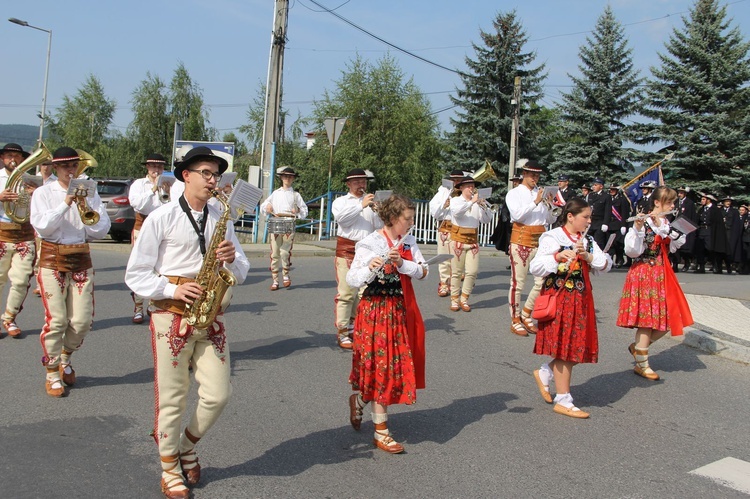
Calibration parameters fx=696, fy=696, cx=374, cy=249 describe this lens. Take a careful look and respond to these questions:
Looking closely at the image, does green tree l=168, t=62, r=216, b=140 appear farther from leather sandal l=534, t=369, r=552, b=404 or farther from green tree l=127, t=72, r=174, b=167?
leather sandal l=534, t=369, r=552, b=404

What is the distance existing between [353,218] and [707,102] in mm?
24056

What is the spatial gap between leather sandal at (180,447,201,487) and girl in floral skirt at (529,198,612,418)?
311 cm

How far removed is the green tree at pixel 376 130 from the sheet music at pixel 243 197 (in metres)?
24.7

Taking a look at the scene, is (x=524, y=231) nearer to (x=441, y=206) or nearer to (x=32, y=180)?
(x=441, y=206)

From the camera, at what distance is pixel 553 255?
19.7 ft

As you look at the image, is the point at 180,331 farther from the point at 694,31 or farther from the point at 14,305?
the point at 694,31

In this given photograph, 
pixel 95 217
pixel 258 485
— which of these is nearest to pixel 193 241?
pixel 258 485

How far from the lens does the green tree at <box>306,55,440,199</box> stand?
29797 millimetres

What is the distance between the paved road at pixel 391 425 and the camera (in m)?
4.38

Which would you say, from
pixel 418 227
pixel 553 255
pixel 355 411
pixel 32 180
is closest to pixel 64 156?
pixel 32 180

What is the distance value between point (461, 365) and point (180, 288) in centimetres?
416

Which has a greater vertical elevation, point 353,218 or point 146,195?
point 146,195

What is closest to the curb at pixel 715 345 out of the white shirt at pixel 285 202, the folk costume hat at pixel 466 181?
the folk costume hat at pixel 466 181

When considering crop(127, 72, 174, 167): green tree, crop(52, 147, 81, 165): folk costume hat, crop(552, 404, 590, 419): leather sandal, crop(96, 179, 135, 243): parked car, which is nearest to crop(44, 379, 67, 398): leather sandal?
crop(52, 147, 81, 165): folk costume hat
